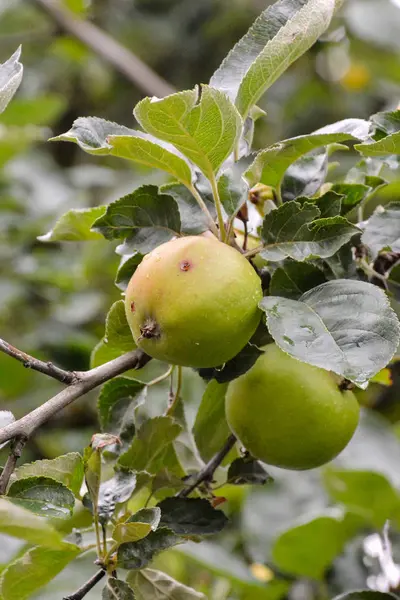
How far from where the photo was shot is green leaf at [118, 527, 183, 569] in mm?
725

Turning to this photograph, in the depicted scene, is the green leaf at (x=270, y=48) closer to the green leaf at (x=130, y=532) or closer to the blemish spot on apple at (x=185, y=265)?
the blemish spot on apple at (x=185, y=265)

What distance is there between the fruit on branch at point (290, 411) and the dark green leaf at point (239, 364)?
0.02 m

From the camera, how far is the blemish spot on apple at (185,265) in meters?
0.68

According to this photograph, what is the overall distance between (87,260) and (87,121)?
1233 millimetres

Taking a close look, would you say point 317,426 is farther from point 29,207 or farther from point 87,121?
point 29,207

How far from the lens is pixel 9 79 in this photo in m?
0.74

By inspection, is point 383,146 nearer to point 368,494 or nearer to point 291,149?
point 291,149

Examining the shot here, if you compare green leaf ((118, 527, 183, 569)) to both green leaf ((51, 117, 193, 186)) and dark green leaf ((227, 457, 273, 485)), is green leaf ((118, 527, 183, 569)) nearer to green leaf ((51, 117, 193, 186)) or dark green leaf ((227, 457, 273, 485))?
dark green leaf ((227, 457, 273, 485))

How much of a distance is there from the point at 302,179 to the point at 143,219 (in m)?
0.19

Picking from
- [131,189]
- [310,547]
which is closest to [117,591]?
[310,547]

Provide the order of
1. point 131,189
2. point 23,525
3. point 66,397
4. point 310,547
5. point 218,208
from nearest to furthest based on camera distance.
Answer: point 23,525 → point 66,397 → point 218,208 → point 310,547 → point 131,189

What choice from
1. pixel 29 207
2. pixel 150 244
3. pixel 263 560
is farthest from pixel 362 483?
pixel 29 207

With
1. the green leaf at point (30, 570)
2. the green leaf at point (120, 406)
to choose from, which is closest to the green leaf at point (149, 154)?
the green leaf at point (120, 406)

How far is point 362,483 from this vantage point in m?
1.31
